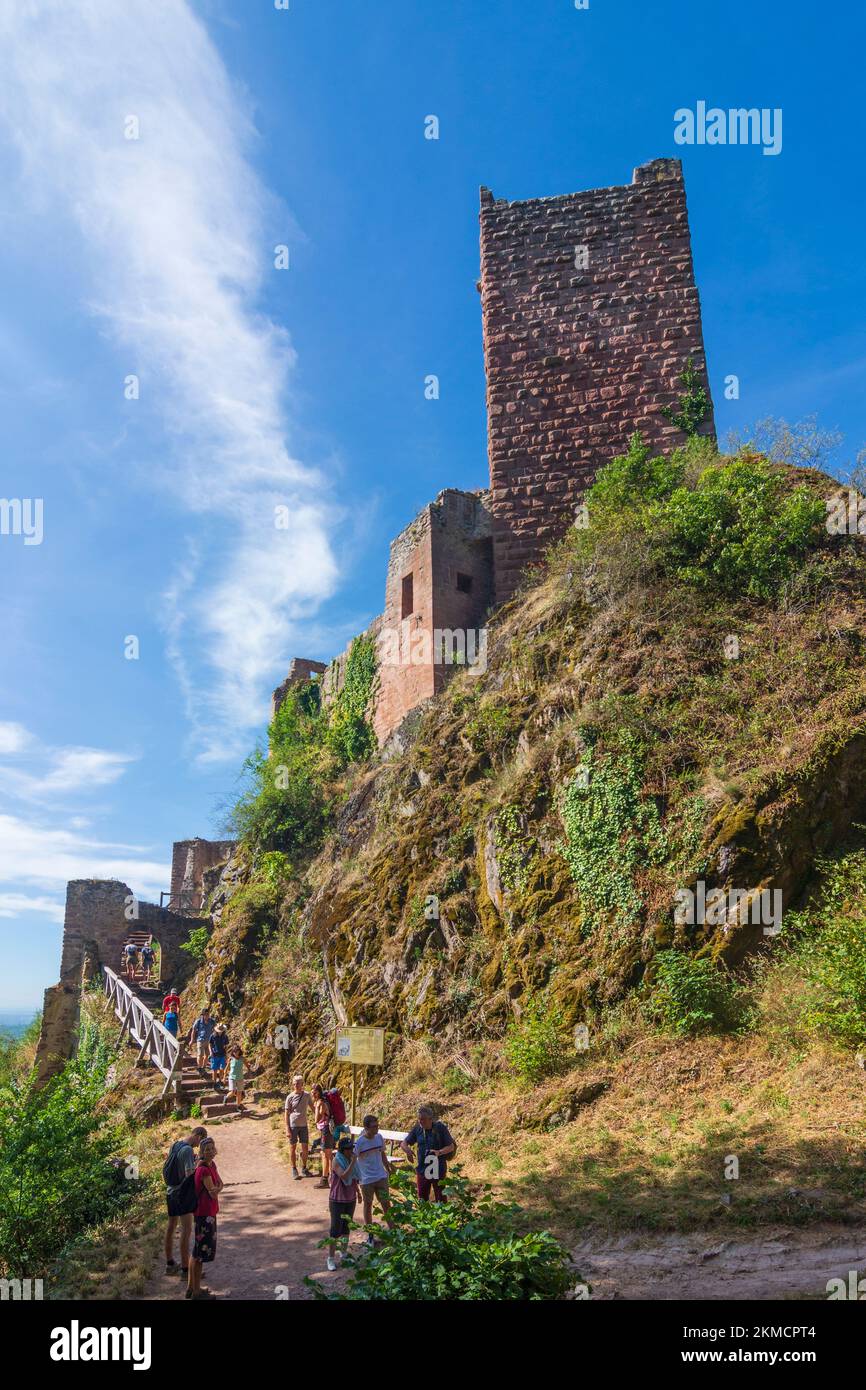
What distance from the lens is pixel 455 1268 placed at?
471 cm

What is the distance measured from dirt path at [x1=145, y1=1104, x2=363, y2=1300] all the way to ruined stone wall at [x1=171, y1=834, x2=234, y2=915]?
23408 mm

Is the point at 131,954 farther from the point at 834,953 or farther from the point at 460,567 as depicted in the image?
the point at 834,953

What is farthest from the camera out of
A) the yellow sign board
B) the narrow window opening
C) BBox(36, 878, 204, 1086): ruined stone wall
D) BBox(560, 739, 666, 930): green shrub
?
BBox(36, 878, 204, 1086): ruined stone wall

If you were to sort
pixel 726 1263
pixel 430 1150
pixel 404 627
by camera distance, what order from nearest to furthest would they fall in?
1. pixel 726 1263
2. pixel 430 1150
3. pixel 404 627

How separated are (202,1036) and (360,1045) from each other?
7808 mm

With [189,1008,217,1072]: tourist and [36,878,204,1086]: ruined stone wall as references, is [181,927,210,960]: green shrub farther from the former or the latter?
[189,1008,217,1072]: tourist

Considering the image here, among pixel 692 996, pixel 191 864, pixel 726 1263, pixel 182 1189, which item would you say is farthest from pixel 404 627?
pixel 191 864

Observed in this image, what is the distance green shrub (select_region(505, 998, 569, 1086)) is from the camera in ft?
32.7

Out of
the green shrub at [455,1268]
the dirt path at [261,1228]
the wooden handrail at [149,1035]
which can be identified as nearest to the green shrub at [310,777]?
the wooden handrail at [149,1035]

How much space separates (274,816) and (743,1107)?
51.3 ft

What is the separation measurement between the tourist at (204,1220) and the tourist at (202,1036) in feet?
31.9

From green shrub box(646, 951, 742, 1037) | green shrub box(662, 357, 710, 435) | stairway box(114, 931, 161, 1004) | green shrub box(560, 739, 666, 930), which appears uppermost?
green shrub box(662, 357, 710, 435)

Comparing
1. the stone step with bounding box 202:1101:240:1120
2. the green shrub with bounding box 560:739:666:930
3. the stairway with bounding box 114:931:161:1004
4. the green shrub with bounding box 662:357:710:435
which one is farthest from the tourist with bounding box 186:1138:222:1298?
the stairway with bounding box 114:931:161:1004
